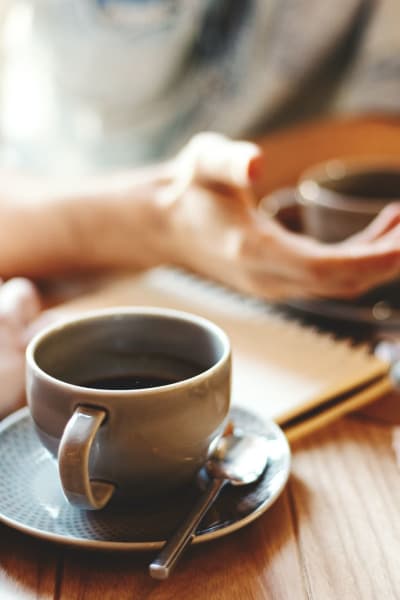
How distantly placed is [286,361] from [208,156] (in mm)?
205

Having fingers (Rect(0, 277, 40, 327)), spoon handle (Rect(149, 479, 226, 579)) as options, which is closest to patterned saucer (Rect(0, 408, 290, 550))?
spoon handle (Rect(149, 479, 226, 579))

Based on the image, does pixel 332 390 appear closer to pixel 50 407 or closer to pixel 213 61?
pixel 50 407

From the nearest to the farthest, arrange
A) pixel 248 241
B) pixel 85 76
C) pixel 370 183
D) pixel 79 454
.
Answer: pixel 79 454 → pixel 248 241 → pixel 370 183 → pixel 85 76

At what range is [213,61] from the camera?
1.08 metres

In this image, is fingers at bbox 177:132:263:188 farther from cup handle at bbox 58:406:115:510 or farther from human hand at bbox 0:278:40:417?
cup handle at bbox 58:406:115:510

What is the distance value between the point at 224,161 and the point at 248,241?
0.08 metres

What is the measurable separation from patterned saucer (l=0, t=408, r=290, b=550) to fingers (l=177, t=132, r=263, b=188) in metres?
0.26

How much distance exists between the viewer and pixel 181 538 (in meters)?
0.37

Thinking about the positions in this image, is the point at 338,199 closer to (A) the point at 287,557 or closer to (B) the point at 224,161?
(B) the point at 224,161

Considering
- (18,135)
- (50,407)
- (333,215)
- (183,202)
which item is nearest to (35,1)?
(18,135)

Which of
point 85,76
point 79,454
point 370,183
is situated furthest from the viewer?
point 85,76

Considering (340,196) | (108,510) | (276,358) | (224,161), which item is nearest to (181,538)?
(108,510)

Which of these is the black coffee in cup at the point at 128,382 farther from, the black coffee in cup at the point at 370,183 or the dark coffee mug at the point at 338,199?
the black coffee in cup at the point at 370,183

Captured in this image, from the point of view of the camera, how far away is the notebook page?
545 millimetres
